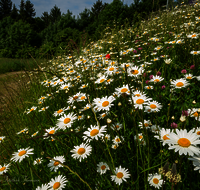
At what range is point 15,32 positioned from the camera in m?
15.7

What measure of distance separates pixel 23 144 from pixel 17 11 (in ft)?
139

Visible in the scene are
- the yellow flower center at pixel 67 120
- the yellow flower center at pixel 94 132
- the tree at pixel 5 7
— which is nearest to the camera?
the yellow flower center at pixel 94 132

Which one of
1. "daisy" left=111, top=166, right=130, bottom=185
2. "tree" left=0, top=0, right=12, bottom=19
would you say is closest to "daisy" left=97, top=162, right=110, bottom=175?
"daisy" left=111, top=166, right=130, bottom=185

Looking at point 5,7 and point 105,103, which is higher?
point 5,7

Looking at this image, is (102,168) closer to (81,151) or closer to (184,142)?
(81,151)

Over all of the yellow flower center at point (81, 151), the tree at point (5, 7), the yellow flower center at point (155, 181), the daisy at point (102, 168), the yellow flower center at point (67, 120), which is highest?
the tree at point (5, 7)

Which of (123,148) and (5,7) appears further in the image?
(5,7)

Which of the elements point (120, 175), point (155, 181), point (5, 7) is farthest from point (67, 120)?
point (5, 7)

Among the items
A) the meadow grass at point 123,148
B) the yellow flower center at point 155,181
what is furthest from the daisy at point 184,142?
the yellow flower center at point 155,181

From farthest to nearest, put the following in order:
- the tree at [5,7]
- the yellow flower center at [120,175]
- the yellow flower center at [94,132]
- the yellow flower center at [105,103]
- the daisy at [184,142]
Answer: the tree at [5,7] < the yellow flower center at [105,103] < the yellow flower center at [94,132] < the yellow flower center at [120,175] < the daisy at [184,142]

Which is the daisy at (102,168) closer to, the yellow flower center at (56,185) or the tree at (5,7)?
the yellow flower center at (56,185)

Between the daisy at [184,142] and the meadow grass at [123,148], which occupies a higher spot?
the daisy at [184,142]

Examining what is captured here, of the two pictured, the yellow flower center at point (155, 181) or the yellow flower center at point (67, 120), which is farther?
the yellow flower center at point (67, 120)

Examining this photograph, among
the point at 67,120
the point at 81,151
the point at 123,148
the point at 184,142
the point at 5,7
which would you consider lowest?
the point at 123,148
